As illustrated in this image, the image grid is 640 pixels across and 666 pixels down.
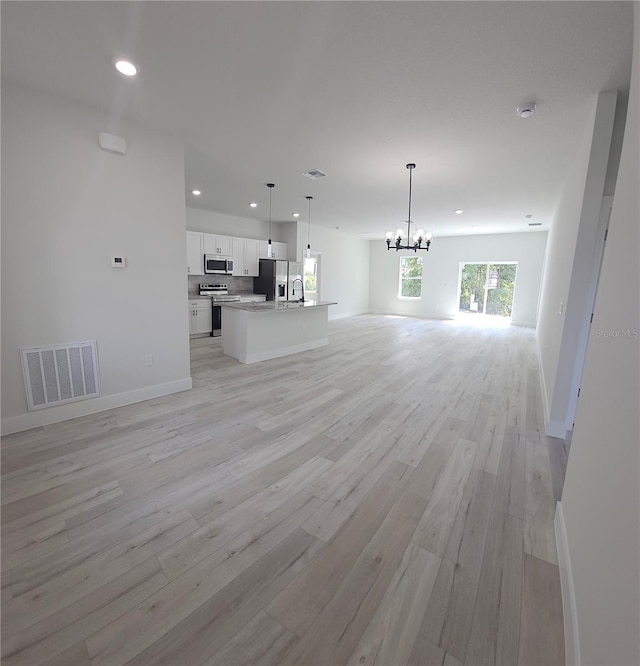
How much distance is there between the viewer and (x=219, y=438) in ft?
8.84

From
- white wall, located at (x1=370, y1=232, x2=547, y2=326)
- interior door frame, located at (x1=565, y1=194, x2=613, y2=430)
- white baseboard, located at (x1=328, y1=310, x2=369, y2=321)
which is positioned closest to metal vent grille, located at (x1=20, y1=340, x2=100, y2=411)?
interior door frame, located at (x1=565, y1=194, x2=613, y2=430)

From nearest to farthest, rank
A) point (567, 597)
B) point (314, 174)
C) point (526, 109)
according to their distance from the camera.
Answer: point (567, 597) → point (526, 109) → point (314, 174)

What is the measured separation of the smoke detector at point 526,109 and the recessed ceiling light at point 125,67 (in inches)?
121

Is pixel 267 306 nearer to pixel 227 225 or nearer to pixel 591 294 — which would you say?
pixel 227 225

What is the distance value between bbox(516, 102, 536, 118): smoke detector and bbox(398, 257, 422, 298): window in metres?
A: 8.14

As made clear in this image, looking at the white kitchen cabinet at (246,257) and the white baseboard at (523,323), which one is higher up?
the white kitchen cabinet at (246,257)

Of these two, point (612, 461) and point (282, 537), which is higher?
point (612, 461)

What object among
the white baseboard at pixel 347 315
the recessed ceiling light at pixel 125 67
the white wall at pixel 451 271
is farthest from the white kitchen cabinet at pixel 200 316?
the white wall at pixel 451 271

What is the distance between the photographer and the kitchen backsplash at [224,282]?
7121mm

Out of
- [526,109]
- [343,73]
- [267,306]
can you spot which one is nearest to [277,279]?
[267,306]

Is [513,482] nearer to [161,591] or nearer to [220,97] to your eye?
[161,591]

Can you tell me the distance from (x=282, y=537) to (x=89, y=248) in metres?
3.08

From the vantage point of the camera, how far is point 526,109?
2617 millimetres

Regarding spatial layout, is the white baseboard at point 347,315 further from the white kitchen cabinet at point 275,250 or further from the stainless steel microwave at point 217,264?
the stainless steel microwave at point 217,264
